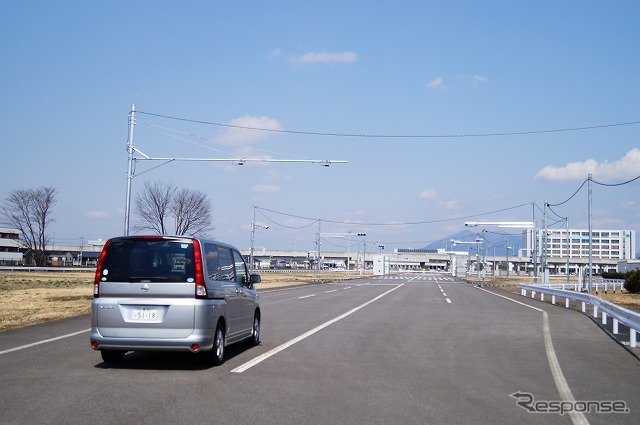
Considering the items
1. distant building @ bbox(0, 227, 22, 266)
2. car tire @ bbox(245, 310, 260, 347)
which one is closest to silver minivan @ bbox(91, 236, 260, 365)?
car tire @ bbox(245, 310, 260, 347)

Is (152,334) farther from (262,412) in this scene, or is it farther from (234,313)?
(262,412)

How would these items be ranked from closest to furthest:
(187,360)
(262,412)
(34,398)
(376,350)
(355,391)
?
1. (262,412)
2. (34,398)
3. (355,391)
4. (187,360)
5. (376,350)

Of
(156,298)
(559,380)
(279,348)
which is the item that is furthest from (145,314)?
(559,380)

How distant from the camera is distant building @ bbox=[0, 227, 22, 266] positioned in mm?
108938

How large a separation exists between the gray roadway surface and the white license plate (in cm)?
82

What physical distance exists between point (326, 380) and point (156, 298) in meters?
2.86

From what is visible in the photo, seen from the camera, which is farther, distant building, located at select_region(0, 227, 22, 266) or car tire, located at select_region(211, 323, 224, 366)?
distant building, located at select_region(0, 227, 22, 266)

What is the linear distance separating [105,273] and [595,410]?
7.23 m

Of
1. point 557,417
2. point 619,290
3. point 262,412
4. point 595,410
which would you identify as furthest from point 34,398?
point 619,290

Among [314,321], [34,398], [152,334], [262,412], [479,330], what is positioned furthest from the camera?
[314,321]

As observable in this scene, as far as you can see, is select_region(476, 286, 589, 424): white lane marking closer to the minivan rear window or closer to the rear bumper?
the rear bumper

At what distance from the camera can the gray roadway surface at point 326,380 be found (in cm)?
719

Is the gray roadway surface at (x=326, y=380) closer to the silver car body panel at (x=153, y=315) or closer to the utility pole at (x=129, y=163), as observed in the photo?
the silver car body panel at (x=153, y=315)

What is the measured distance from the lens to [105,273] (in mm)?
10031
